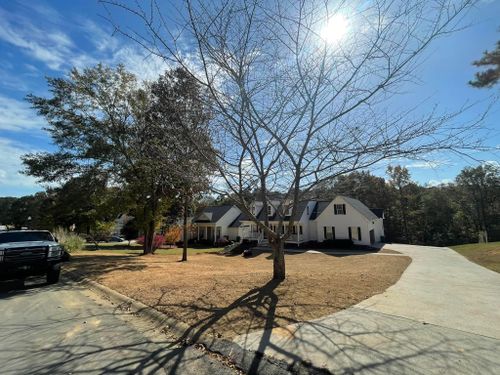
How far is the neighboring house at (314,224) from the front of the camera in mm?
32969

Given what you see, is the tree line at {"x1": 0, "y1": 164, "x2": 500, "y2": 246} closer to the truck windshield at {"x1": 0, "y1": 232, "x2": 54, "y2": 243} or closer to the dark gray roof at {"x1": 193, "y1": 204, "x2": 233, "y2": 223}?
the dark gray roof at {"x1": 193, "y1": 204, "x2": 233, "y2": 223}

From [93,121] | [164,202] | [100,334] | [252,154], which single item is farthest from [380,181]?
[100,334]

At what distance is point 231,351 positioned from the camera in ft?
13.0

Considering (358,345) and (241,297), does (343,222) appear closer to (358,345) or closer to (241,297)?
(241,297)

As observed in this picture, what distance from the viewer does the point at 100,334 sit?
4.74 metres

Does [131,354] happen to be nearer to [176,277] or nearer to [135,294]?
[135,294]

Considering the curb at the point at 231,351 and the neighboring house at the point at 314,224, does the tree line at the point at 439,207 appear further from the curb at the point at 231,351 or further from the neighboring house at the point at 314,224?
the curb at the point at 231,351

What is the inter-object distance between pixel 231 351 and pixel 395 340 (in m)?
2.23

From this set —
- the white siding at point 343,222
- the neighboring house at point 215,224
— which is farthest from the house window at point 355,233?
the neighboring house at point 215,224

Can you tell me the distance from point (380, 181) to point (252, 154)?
156 feet

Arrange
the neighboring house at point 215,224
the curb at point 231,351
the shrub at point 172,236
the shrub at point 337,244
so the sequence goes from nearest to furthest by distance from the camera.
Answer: the curb at point 231,351, the shrub at point 337,244, the shrub at point 172,236, the neighboring house at point 215,224

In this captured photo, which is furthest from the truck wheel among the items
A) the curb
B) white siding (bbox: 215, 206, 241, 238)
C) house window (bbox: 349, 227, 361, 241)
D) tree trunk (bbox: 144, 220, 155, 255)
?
white siding (bbox: 215, 206, 241, 238)

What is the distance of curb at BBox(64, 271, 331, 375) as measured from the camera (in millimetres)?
3461

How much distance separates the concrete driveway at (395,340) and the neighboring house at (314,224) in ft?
73.5
